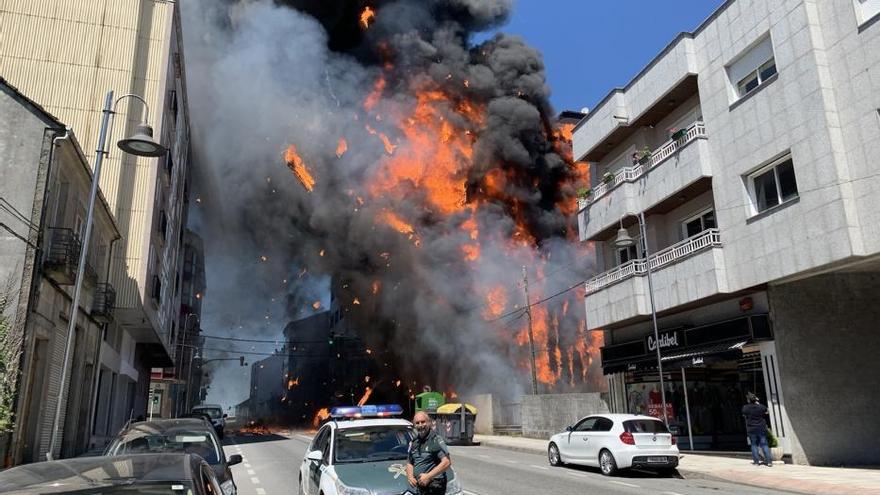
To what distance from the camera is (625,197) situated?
20812mm

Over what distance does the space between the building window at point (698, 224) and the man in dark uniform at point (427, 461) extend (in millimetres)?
14855

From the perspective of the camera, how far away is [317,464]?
729cm

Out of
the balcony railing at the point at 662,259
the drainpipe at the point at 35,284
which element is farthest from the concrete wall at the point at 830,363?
the drainpipe at the point at 35,284

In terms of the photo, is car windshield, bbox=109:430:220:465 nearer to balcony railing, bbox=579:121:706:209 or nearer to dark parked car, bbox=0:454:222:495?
dark parked car, bbox=0:454:222:495

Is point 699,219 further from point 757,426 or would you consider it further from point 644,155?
point 757,426

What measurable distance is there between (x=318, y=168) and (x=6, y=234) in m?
33.0

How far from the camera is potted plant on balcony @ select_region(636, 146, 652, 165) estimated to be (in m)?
20.4

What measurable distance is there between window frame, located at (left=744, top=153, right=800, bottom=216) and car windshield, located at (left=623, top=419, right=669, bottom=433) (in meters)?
6.52

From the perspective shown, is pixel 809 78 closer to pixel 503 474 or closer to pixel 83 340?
pixel 503 474

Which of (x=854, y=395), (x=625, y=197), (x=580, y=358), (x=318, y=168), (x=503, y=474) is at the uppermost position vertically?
(x=318, y=168)

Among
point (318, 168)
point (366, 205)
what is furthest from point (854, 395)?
point (318, 168)

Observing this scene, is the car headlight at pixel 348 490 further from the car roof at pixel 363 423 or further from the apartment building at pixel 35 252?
the apartment building at pixel 35 252

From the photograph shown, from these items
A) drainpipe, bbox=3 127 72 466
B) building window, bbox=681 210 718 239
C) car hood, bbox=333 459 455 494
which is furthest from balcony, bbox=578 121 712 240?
drainpipe, bbox=3 127 72 466

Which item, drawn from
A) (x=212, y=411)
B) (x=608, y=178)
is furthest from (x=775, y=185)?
(x=212, y=411)
